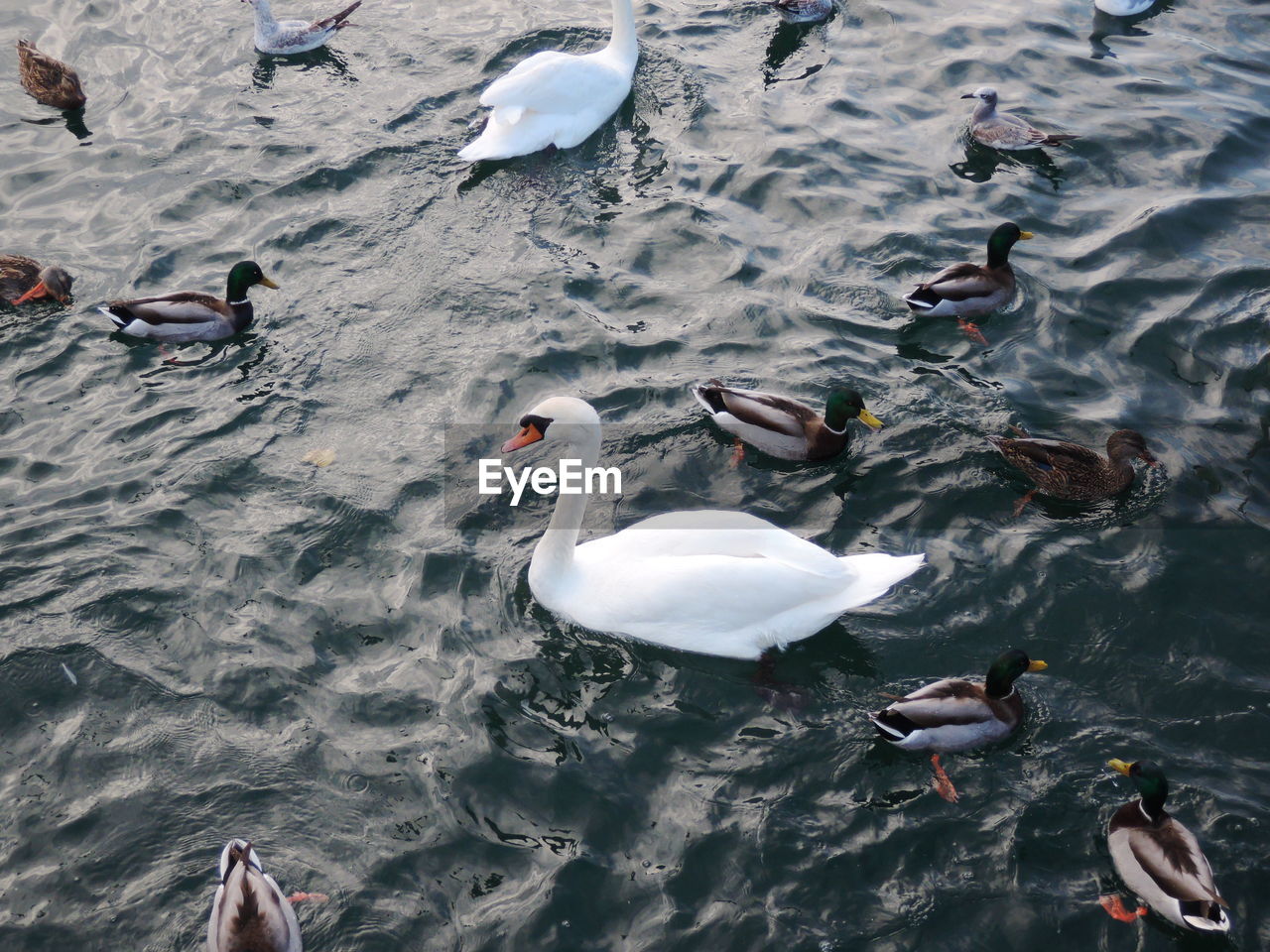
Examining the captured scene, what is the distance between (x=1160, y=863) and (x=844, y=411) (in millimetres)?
3703

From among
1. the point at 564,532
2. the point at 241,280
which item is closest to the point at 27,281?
the point at 241,280

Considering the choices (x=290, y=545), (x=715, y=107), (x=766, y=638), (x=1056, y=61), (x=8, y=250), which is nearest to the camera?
(x=766, y=638)

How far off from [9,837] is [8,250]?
6526mm

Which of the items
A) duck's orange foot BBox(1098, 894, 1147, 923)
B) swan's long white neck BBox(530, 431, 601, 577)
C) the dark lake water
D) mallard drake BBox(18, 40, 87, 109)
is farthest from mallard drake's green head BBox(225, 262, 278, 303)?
duck's orange foot BBox(1098, 894, 1147, 923)

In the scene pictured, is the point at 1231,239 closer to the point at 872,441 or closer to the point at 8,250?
the point at 872,441

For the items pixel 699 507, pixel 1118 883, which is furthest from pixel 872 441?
pixel 1118 883

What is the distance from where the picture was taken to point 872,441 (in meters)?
8.20

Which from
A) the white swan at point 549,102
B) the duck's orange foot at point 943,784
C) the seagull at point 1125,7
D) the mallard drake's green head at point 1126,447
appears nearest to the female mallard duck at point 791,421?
the mallard drake's green head at point 1126,447

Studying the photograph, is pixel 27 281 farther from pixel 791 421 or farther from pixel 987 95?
pixel 987 95

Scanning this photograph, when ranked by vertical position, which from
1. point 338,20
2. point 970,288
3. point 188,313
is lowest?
point 970,288

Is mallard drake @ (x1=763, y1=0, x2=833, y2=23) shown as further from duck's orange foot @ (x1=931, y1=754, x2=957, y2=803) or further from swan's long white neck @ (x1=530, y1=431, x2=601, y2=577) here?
duck's orange foot @ (x1=931, y1=754, x2=957, y2=803)

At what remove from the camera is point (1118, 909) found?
5.36 m

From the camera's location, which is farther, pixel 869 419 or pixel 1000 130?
pixel 1000 130

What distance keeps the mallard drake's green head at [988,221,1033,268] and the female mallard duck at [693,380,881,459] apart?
2.41 metres
